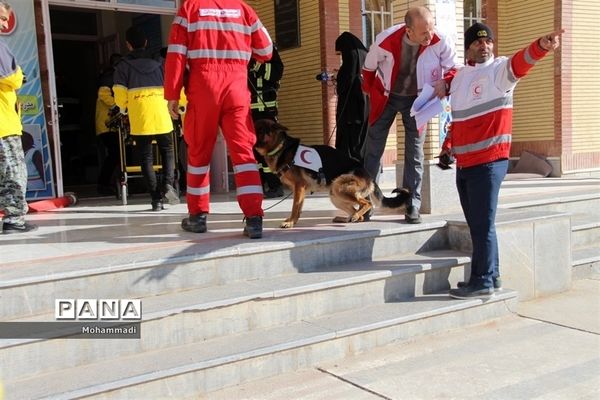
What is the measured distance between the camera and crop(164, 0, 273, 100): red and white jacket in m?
4.34

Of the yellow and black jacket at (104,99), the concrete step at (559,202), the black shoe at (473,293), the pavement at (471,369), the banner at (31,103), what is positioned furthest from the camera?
the yellow and black jacket at (104,99)

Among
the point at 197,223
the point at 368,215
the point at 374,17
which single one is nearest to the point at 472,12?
the point at 374,17

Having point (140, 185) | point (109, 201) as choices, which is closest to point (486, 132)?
point (109, 201)

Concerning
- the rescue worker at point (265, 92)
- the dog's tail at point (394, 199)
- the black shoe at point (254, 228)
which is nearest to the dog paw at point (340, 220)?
the dog's tail at point (394, 199)

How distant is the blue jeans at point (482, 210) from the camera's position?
159 inches

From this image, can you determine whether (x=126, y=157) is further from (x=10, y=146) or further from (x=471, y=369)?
(x=471, y=369)

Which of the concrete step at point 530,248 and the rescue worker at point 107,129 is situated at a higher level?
the rescue worker at point 107,129

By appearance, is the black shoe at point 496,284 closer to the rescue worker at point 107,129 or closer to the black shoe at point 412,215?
the black shoe at point 412,215

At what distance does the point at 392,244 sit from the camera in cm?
469

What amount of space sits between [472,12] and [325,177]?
6.59m

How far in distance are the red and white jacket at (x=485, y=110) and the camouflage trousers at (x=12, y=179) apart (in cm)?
339

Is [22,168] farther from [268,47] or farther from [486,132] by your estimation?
[486,132]

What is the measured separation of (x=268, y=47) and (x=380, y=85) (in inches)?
40.5

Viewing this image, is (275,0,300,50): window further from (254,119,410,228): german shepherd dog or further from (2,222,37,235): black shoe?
(2,222,37,235): black shoe
